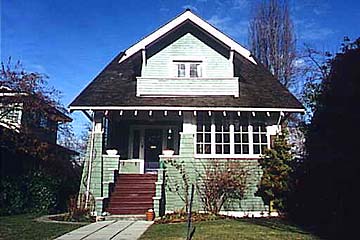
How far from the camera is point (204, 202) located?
13.8 meters

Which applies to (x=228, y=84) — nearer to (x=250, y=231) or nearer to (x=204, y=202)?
(x=204, y=202)

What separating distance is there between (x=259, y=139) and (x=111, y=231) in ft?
24.0

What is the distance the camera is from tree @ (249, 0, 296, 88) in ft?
85.5

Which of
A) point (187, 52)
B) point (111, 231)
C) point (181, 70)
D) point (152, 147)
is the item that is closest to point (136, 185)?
point (152, 147)

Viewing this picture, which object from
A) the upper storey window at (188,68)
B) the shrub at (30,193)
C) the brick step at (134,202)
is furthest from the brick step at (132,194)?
the upper storey window at (188,68)

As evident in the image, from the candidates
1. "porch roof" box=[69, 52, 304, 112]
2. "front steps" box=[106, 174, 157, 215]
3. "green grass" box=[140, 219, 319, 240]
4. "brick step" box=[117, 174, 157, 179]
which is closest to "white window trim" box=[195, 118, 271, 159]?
"porch roof" box=[69, 52, 304, 112]

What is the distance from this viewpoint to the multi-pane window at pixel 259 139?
1470 centimetres

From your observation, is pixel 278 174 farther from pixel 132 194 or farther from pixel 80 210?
pixel 80 210

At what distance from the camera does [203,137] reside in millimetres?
14758

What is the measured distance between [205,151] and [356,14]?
8.36 metres

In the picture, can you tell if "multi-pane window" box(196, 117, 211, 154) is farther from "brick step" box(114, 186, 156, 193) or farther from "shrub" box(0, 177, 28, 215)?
"shrub" box(0, 177, 28, 215)

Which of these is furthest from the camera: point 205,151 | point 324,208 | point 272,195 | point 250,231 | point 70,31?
point 70,31

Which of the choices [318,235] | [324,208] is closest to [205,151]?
[324,208]

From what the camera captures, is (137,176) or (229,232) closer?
(229,232)
